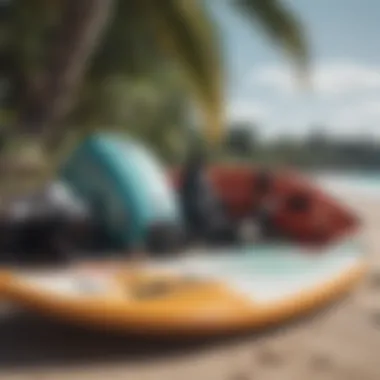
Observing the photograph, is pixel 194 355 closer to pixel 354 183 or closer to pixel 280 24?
pixel 280 24

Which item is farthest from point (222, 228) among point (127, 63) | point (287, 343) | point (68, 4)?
point (127, 63)

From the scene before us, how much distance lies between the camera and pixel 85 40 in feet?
16.5

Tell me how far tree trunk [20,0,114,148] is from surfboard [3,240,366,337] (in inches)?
60.4

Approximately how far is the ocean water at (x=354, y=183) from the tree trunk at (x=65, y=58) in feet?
16.0

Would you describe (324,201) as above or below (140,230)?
above

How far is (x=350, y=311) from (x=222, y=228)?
1001 millimetres

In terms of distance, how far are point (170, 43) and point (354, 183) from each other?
6.92m

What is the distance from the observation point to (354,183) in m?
11.7

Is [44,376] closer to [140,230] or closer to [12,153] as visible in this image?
[140,230]

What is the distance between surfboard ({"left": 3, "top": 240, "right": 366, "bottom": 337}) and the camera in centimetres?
334

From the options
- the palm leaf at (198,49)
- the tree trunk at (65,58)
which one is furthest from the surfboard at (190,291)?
the tree trunk at (65,58)

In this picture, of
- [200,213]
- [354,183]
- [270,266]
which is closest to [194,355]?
[270,266]

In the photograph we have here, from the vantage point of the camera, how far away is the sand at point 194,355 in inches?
128

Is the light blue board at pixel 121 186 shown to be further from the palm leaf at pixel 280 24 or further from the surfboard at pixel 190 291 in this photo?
the palm leaf at pixel 280 24
